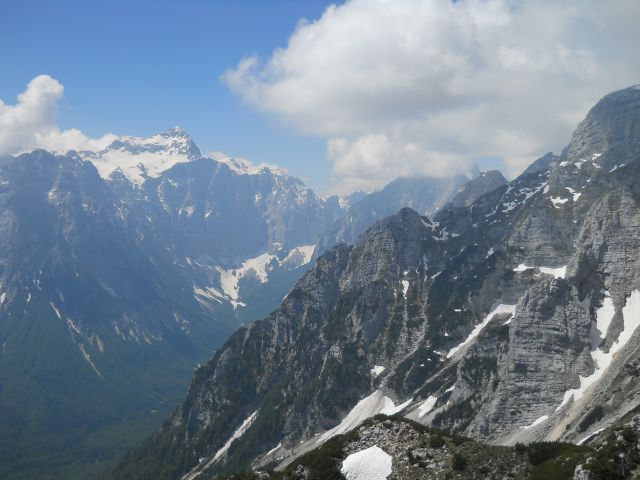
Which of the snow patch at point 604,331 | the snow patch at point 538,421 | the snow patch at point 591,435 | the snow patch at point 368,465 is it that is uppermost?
the snow patch at point 368,465

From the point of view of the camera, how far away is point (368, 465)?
241 ft

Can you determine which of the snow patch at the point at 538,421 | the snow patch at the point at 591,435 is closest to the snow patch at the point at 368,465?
the snow patch at the point at 591,435

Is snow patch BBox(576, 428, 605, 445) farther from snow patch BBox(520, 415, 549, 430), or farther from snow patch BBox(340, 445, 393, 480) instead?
snow patch BBox(340, 445, 393, 480)

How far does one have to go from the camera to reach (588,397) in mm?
152625

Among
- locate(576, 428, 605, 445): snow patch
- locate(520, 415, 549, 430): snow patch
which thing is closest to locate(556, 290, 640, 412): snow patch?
locate(520, 415, 549, 430): snow patch

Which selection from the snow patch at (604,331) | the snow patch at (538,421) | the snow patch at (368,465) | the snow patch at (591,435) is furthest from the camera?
the snow patch at (604,331)

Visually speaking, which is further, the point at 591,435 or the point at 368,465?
the point at 591,435

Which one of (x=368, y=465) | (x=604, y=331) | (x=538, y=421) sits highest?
(x=368, y=465)

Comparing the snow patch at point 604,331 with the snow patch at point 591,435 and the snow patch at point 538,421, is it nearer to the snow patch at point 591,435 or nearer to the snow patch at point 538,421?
the snow patch at point 538,421

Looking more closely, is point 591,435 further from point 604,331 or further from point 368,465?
point 368,465

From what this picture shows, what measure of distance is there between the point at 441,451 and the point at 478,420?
4314 inches

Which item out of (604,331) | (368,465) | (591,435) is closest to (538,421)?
(604,331)

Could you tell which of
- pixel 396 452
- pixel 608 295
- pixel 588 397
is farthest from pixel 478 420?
pixel 396 452

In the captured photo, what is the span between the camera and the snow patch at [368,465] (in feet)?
237
